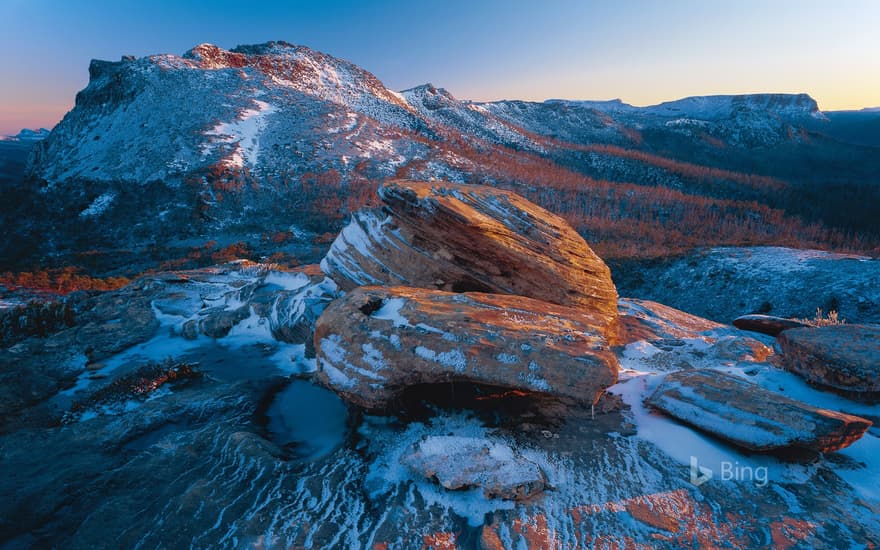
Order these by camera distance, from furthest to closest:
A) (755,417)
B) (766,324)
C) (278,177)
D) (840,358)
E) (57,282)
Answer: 1. (278,177)
2. (57,282)
3. (766,324)
4. (840,358)
5. (755,417)

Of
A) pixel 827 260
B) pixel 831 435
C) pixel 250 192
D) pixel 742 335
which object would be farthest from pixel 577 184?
pixel 831 435

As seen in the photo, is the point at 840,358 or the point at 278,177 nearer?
the point at 840,358

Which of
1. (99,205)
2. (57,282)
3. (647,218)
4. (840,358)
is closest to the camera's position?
(840,358)

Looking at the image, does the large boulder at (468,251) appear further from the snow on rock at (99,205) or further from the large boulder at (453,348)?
the snow on rock at (99,205)

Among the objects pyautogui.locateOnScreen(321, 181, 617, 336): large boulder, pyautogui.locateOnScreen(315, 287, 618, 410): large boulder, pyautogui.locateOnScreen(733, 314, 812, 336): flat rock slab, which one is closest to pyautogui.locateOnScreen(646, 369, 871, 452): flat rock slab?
pyautogui.locateOnScreen(315, 287, 618, 410): large boulder

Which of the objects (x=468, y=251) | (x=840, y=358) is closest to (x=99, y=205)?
(x=468, y=251)

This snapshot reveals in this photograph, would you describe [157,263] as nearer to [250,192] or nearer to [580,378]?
[250,192]

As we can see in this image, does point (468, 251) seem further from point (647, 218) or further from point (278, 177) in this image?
point (647, 218)

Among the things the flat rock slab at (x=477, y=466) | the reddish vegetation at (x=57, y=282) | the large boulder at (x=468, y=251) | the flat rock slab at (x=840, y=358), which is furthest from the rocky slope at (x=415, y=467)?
the reddish vegetation at (x=57, y=282)
